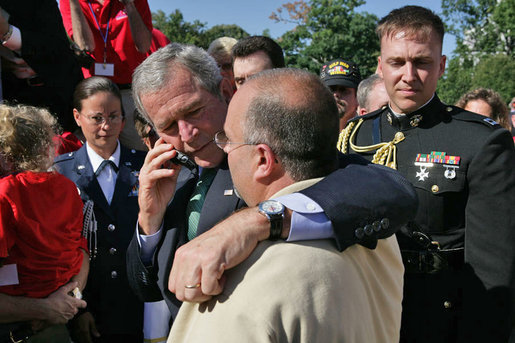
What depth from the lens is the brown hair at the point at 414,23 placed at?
2668 millimetres

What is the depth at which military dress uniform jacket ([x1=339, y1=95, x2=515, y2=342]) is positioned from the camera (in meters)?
2.49

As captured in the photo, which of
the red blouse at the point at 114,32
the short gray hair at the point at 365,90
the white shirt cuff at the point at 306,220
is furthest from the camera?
the short gray hair at the point at 365,90

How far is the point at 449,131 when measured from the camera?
2742 millimetres

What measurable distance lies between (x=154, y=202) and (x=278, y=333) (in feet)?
3.50

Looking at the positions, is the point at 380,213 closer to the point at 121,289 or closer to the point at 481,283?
the point at 481,283

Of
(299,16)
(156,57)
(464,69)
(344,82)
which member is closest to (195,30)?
(299,16)

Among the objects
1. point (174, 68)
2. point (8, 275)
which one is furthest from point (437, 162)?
point (8, 275)

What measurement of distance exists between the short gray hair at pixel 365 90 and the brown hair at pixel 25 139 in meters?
3.18

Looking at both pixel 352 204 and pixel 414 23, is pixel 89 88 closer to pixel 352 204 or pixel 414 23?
pixel 414 23

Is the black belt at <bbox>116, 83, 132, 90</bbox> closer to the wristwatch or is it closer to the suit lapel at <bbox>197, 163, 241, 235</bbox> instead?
the suit lapel at <bbox>197, 163, 241, 235</bbox>

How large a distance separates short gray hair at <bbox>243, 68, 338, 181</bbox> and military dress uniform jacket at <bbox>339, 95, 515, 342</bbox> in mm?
1337

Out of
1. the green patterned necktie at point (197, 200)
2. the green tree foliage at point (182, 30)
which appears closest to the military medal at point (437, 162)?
the green patterned necktie at point (197, 200)

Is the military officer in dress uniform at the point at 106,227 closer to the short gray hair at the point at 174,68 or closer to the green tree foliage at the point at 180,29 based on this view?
the short gray hair at the point at 174,68

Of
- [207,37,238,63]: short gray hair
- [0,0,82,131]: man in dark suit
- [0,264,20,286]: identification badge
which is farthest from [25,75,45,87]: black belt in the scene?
[0,264,20,286]: identification badge
